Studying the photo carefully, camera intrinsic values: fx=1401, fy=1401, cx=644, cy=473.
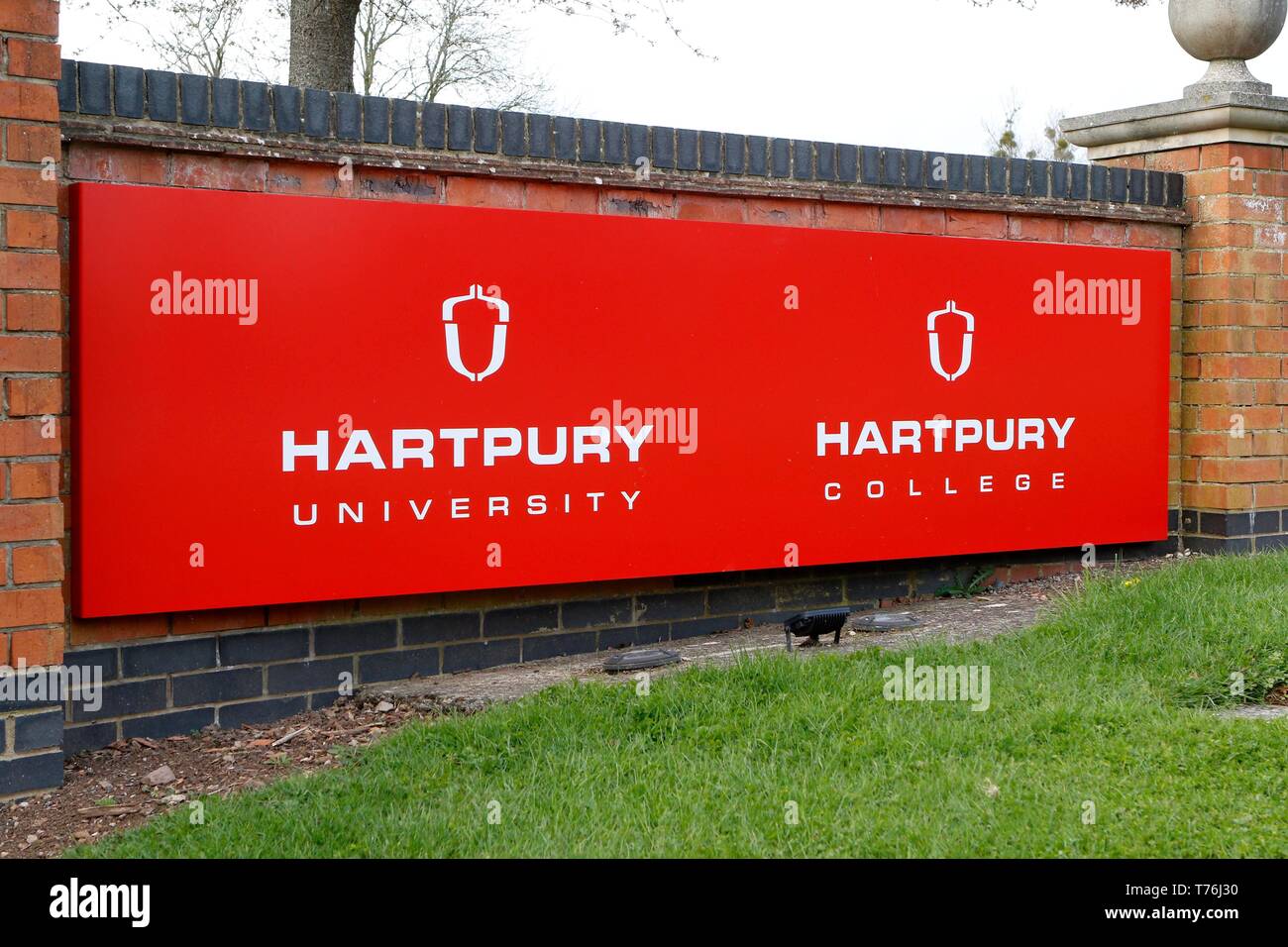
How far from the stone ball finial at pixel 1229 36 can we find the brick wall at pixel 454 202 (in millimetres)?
1561

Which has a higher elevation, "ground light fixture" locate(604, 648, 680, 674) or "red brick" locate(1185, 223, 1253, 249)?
"red brick" locate(1185, 223, 1253, 249)

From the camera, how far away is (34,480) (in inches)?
212

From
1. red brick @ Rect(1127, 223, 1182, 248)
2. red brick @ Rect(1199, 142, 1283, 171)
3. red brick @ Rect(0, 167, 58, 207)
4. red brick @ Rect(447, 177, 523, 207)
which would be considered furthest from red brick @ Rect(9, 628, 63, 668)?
red brick @ Rect(1199, 142, 1283, 171)

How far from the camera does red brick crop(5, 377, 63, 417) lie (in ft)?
17.5

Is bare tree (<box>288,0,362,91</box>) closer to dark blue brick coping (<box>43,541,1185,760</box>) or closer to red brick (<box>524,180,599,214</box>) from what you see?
red brick (<box>524,180,599,214</box>)

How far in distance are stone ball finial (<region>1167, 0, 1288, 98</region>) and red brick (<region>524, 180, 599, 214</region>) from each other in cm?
484

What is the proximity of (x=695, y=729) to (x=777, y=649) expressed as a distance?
1.54 m

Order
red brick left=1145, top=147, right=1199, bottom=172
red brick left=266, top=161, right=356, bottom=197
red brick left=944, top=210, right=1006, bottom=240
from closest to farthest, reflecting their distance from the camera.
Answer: red brick left=266, top=161, right=356, bottom=197, red brick left=944, top=210, right=1006, bottom=240, red brick left=1145, top=147, right=1199, bottom=172

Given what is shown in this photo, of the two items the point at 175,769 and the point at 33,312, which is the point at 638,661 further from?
the point at 33,312

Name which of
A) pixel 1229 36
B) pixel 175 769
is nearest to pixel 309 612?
pixel 175 769

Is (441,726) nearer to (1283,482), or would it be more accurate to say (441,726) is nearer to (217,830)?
(217,830)

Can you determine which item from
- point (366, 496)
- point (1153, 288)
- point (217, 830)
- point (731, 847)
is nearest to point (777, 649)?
point (366, 496)

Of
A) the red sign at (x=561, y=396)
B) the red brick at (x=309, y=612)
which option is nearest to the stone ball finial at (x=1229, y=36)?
the red sign at (x=561, y=396)

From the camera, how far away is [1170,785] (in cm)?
475
